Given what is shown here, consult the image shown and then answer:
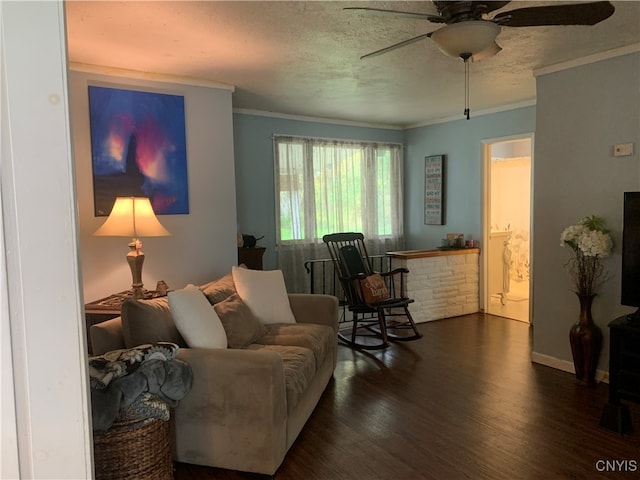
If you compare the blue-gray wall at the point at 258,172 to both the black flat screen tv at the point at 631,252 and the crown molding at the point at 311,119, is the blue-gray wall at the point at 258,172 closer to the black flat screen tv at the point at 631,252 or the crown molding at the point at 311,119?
the crown molding at the point at 311,119

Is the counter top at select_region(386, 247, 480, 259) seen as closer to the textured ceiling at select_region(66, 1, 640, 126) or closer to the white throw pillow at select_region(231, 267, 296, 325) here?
the textured ceiling at select_region(66, 1, 640, 126)

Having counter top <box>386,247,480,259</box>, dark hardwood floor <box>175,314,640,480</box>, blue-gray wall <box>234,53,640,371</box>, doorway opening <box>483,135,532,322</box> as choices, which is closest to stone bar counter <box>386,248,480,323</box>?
counter top <box>386,247,480,259</box>

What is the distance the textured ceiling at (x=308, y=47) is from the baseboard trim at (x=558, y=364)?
2314 millimetres

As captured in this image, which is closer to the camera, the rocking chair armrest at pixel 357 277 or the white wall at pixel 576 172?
the white wall at pixel 576 172

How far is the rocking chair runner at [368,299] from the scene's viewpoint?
4277 mm

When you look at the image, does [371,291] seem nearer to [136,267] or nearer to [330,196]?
[330,196]

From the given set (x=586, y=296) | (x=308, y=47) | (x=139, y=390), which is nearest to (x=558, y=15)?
(x=308, y=47)

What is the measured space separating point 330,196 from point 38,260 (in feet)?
15.8

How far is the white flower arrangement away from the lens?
3088mm

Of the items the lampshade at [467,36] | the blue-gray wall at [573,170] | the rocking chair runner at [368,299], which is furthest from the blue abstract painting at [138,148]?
the blue-gray wall at [573,170]

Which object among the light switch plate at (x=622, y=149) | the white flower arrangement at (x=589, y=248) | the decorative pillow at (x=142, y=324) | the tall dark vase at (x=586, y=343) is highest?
the light switch plate at (x=622, y=149)

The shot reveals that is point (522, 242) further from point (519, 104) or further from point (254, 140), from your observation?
point (254, 140)

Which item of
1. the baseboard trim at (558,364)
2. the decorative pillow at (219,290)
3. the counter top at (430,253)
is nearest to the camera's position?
the decorative pillow at (219,290)

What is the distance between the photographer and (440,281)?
5.25 metres
